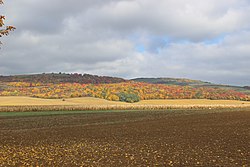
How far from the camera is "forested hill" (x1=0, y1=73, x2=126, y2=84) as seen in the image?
14540cm

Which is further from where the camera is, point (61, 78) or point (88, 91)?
point (61, 78)

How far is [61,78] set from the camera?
156m

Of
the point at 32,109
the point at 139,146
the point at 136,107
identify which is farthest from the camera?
the point at 136,107

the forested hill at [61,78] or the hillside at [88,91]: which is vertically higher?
the forested hill at [61,78]

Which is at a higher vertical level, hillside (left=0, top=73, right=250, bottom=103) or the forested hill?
the forested hill

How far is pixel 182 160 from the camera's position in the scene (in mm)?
15453

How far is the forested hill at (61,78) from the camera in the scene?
477 feet

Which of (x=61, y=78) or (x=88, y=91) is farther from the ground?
(x=61, y=78)

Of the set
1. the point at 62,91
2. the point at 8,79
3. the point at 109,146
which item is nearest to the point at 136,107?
the point at 62,91

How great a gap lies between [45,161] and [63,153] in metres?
2.29

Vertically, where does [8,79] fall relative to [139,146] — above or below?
above

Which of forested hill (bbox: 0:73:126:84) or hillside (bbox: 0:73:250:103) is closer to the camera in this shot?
hillside (bbox: 0:73:250:103)

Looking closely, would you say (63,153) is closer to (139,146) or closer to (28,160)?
(28,160)

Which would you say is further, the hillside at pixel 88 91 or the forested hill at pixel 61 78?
the forested hill at pixel 61 78
